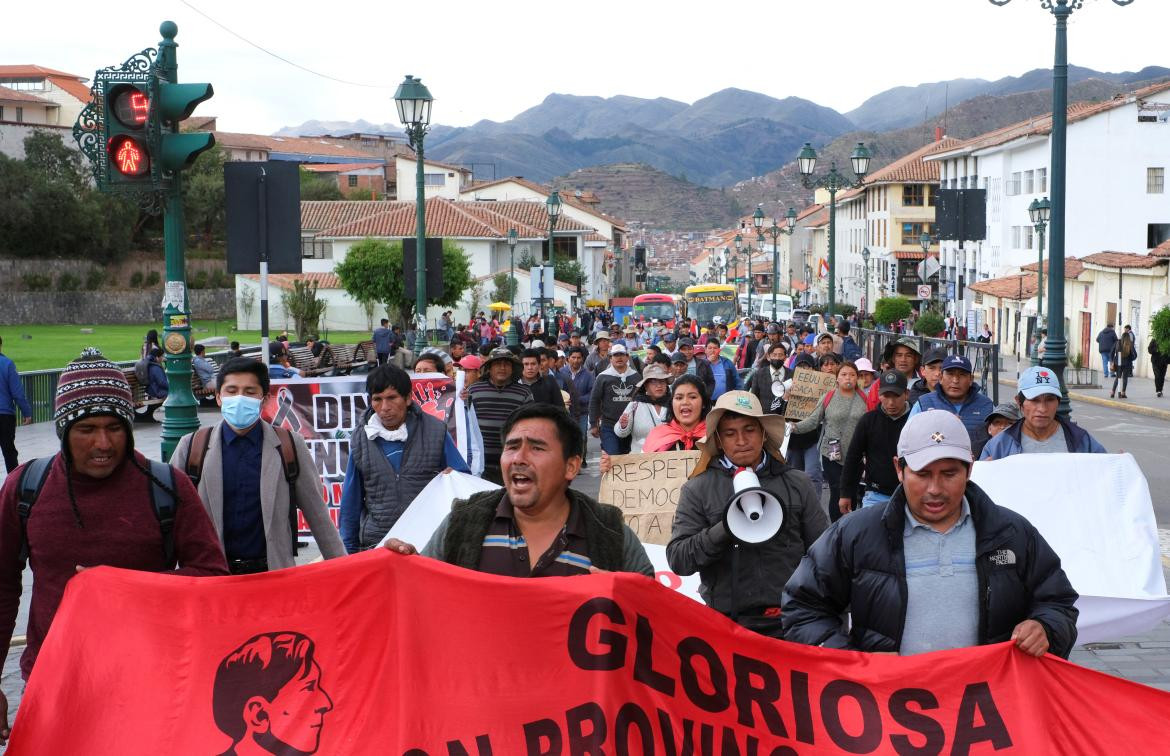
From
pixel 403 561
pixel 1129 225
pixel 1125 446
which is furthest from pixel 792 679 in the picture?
pixel 1129 225

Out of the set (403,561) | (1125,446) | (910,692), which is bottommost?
(1125,446)

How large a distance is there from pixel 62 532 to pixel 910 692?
9.09ft

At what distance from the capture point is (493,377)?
10602mm

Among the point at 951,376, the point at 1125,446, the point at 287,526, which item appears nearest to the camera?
the point at 287,526

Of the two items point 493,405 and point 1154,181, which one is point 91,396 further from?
point 1154,181

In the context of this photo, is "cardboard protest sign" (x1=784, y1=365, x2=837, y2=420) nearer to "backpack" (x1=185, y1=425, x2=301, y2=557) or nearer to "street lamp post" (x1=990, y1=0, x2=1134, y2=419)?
"street lamp post" (x1=990, y1=0, x2=1134, y2=419)

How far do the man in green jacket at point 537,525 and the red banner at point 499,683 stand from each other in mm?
103

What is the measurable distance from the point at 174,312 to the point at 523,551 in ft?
21.6

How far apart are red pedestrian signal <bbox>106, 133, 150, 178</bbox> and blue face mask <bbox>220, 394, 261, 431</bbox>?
4.08 meters

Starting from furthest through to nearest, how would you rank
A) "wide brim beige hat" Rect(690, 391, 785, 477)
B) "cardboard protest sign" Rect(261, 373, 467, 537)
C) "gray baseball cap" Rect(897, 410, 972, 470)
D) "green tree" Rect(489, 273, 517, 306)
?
"green tree" Rect(489, 273, 517, 306) → "cardboard protest sign" Rect(261, 373, 467, 537) → "wide brim beige hat" Rect(690, 391, 785, 477) → "gray baseball cap" Rect(897, 410, 972, 470)

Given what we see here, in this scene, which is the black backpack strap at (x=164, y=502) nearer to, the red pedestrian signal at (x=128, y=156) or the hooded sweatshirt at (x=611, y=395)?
the red pedestrian signal at (x=128, y=156)

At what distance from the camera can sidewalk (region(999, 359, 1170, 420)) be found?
97.2ft

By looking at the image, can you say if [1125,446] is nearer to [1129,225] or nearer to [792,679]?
[792,679]

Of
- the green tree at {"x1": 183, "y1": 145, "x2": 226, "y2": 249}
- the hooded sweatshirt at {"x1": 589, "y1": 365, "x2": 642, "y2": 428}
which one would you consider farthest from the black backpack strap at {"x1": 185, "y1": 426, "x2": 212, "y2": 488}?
the green tree at {"x1": 183, "y1": 145, "x2": 226, "y2": 249}
